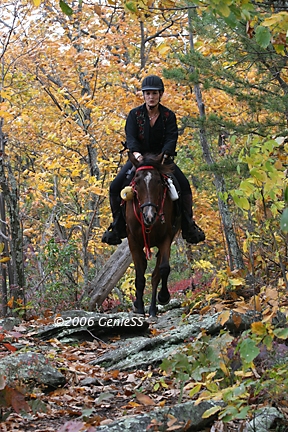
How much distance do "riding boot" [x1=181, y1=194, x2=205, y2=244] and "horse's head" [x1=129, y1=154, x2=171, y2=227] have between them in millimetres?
951

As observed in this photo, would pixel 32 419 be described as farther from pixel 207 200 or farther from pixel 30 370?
pixel 207 200

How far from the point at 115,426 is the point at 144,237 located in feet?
15.8

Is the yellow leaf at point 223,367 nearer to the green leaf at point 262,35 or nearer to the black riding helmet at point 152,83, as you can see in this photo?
the green leaf at point 262,35

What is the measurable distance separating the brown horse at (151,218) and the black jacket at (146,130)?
0.37m

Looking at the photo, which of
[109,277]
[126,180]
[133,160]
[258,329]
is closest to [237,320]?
[258,329]

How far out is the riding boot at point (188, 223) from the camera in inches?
359

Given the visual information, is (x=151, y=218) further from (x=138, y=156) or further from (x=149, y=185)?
(x=138, y=156)

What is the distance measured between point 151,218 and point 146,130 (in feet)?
4.91

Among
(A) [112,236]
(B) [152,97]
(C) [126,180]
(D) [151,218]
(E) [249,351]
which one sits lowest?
(E) [249,351]

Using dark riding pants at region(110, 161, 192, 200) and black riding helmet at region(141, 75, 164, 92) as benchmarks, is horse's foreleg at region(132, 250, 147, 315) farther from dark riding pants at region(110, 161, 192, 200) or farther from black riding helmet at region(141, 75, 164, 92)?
black riding helmet at region(141, 75, 164, 92)

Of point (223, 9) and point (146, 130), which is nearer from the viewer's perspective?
point (223, 9)

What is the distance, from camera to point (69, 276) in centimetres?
1193

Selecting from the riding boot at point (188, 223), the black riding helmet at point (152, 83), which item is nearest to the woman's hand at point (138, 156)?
the black riding helmet at point (152, 83)

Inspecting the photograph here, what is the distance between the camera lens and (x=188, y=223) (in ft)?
30.2
